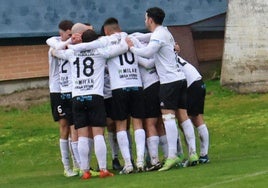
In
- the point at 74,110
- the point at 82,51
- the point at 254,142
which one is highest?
the point at 82,51

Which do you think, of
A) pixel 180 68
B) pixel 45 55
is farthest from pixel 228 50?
pixel 180 68

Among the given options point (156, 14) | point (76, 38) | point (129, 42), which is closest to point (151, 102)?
point (129, 42)

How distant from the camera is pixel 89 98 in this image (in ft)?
44.9

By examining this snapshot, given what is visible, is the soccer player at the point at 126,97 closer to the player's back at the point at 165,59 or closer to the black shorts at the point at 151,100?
the black shorts at the point at 151,100

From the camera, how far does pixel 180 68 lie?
1424 cm

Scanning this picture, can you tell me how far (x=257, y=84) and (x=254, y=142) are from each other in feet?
20.3

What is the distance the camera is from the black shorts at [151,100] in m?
14.2

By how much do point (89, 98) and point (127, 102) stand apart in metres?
0.74

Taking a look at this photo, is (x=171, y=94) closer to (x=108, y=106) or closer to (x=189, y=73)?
(x=189, y=73)

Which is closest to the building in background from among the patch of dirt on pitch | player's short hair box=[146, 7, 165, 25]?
the patch of dirt on pitch

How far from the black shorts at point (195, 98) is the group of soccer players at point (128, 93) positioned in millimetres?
15

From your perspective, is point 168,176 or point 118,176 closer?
point 168,176

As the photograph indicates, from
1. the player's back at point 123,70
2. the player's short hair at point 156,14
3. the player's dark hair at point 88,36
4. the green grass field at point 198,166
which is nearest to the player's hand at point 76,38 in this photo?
the player's dark hair at point 88,36

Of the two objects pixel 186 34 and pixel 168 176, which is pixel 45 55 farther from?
Result: pixel 168 176
